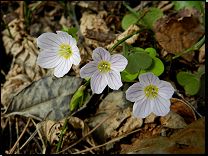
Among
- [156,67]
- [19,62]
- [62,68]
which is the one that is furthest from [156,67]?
[19,62]

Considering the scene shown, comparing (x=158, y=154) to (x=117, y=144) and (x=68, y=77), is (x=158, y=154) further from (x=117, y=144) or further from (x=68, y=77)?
(x=68, y=77)

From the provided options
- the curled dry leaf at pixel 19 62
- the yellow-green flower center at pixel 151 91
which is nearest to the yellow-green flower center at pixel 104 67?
the yellow-green flower center at pixel 151 91

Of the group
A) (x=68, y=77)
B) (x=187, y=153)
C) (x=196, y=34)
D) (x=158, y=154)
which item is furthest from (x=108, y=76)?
(x=196, y=34)

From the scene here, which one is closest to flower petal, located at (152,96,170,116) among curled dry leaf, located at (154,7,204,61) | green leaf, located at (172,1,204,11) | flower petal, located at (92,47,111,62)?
flower petal, located at (92,47,111,62)

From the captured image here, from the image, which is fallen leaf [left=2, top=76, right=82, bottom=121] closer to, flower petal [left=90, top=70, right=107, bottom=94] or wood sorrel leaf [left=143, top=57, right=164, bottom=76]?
flower petal [left=90, top=70, right=107, bottom=94]

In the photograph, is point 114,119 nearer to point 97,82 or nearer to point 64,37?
point 97,82
